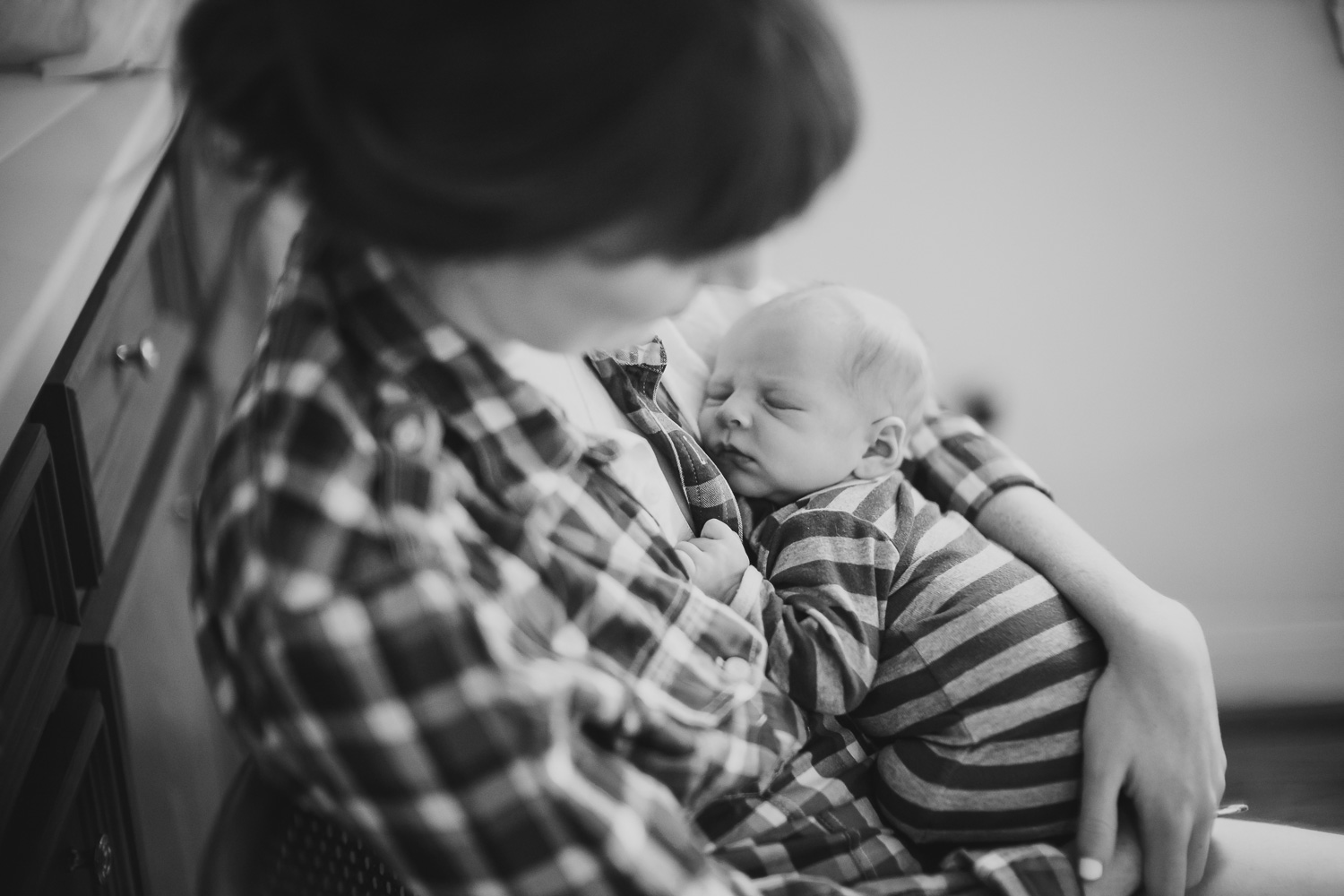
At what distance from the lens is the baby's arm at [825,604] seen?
0.81m

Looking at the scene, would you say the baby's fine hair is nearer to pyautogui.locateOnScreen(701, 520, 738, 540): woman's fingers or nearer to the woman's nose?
pyautogui.locateOnScreen(701, 520, 738, 540): woman's fingers

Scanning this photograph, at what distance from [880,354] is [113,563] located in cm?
76

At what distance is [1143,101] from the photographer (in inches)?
61.3

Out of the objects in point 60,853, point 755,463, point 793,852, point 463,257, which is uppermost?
point 463,257

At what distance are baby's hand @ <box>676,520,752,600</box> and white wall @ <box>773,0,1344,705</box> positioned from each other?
0.94 m

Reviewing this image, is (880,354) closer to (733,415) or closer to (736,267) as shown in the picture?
(733,415)

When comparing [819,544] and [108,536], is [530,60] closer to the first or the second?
[819,544]

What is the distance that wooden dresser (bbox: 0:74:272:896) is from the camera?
80cm

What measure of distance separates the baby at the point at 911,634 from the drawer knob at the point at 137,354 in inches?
22.4

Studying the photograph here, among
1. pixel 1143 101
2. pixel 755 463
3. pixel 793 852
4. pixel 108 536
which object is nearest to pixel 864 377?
pixel 755 463

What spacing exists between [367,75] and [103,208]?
26.0 inches

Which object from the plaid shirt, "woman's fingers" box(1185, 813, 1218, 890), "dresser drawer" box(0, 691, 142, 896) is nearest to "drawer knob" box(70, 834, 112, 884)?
"dresser drawer" box(0, 691, 142, 896)

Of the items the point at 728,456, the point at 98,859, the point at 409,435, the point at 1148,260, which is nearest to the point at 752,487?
the point at 728,456

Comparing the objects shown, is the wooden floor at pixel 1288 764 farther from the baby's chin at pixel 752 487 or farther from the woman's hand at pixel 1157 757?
the baby's chin at pixel 752 487
